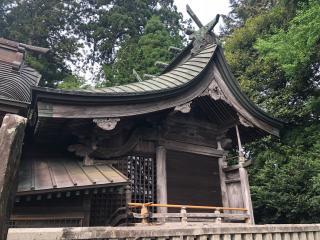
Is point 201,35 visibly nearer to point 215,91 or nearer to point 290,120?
point 215,91

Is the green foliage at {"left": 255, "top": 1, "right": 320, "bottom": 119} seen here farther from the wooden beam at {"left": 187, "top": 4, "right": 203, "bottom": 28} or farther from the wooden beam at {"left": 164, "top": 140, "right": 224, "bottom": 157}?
the wooden beam at {"left": 164, "top": 140, "right": 224, "bottom": 157}

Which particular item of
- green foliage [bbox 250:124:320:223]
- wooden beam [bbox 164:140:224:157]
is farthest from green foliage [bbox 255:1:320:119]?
wooden beam [bbox 164:140:224:157]

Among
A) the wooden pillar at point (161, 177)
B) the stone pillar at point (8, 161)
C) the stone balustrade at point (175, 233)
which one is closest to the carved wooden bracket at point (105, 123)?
the wooden pillar at point (161, 177)

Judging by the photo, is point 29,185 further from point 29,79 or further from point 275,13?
point 275,13

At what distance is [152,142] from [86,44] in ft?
79.8

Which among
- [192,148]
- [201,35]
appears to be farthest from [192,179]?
[201,35]

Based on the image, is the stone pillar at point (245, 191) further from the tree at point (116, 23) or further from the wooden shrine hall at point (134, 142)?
the tree at point (116, 23)

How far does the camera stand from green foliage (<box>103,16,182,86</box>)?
71.5 feet

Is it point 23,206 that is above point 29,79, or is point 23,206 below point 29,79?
below

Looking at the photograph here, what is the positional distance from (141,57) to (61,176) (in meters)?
17.1

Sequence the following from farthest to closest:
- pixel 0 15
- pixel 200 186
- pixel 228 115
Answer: pixel 0 15, pixel 228 115, pixel 200 186

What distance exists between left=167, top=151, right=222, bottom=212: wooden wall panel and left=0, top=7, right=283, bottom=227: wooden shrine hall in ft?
0.09

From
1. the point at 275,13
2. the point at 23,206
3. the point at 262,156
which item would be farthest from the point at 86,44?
the point at 23,206

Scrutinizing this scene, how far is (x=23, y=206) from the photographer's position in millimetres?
6703
